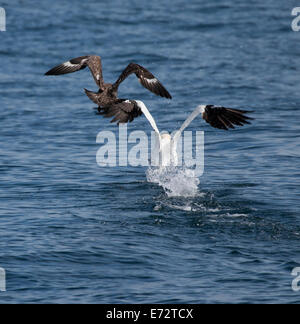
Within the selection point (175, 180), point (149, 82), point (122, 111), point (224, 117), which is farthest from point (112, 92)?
point (224, 117)

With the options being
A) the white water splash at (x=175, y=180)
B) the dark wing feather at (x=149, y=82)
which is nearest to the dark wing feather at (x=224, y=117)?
the white water splash at (x=175, y=180)

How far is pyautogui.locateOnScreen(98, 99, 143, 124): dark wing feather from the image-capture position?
1352 centimetres

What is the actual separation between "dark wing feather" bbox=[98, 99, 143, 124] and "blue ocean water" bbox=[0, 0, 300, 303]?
1.52 meters

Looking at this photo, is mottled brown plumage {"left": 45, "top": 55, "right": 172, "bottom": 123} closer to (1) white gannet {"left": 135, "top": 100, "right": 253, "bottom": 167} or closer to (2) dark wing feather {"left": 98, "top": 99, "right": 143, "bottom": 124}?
(2) dark wing feather {"left": 98, "top": 99, "right": 143, "bottom": 124}

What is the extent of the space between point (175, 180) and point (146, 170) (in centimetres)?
175

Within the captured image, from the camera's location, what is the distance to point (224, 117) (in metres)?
13.0

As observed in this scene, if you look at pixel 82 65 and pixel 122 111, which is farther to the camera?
pixel 82 65

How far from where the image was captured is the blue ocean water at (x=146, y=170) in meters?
10.7

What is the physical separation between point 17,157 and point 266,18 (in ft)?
55.7

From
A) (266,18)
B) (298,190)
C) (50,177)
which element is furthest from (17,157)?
(266,18)

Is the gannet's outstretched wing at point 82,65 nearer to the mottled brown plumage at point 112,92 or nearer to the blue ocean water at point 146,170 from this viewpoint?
the mottled brown plumage at point 112,92

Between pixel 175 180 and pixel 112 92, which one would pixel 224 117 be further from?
pixel 112 92

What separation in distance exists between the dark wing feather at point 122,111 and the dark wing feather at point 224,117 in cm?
146
